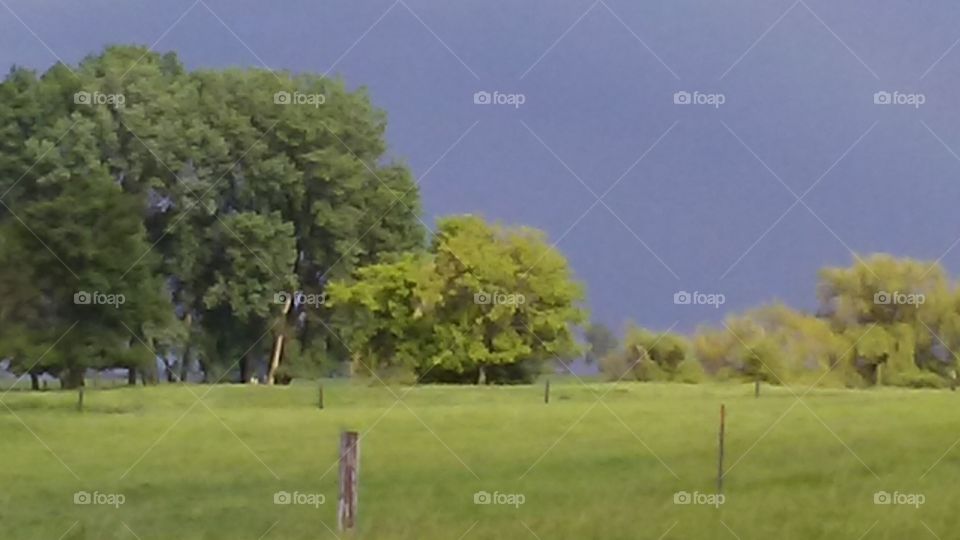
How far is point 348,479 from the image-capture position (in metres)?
6.45

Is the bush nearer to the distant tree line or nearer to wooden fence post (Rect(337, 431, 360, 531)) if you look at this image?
the distant tree line

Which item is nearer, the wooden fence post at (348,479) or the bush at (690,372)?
the wooden fence post at (348,479)

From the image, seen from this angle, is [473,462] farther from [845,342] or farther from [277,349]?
[845,342]

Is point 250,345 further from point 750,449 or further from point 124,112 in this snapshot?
point 750,449

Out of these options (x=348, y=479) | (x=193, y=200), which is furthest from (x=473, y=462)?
(x=193, y=200)

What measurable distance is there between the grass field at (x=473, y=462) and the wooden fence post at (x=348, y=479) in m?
0.03

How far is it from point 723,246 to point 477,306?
857 millimetres

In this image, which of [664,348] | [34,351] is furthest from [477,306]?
[34,351]

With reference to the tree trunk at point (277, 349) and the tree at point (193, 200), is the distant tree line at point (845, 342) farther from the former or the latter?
the tree trunk at point (277, 349)

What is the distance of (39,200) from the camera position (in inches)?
255

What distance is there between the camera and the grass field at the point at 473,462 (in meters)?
6.44

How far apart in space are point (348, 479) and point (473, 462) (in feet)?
1.39

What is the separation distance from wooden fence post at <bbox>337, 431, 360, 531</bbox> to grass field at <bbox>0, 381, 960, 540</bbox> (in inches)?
1.1

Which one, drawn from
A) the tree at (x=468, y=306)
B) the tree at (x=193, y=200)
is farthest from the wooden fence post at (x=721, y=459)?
the tree at (x=193, y=200)
